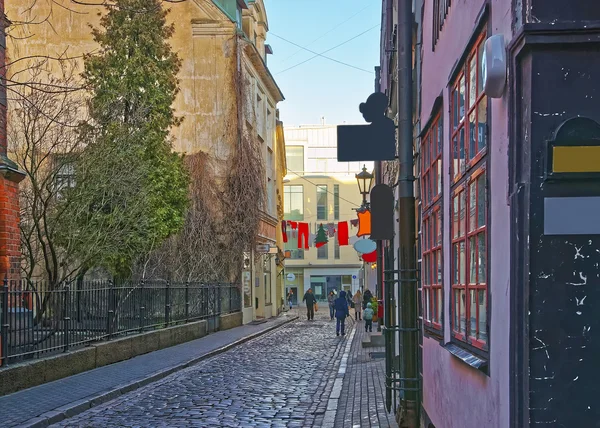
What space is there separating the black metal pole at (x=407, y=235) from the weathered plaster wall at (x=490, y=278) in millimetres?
181

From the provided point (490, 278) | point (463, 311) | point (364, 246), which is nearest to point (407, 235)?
point (463, 311)

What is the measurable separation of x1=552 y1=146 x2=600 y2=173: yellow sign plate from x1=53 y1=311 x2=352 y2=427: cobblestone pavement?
6910mm

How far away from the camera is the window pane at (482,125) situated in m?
4.63

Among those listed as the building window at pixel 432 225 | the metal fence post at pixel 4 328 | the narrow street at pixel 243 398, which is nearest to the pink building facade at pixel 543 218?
the building window at pixel 432 225

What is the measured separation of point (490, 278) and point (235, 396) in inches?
343

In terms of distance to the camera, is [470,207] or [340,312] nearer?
[470,207]

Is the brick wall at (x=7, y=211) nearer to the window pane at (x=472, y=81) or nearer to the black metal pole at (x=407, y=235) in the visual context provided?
the black metal pole at (x=407, y=235)

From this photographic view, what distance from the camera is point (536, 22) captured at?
3527 millimetres

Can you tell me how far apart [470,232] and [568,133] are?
1.79 m

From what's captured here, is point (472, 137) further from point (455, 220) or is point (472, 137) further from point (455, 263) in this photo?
point (455, 263)

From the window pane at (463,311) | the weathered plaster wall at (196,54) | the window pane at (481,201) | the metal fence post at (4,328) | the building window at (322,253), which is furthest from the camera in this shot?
the building window at (322,253)

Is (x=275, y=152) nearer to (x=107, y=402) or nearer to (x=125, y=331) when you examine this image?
(x=125, y=331)

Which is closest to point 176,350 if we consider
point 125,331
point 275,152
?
point 125,331

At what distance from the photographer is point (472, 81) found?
523cm
